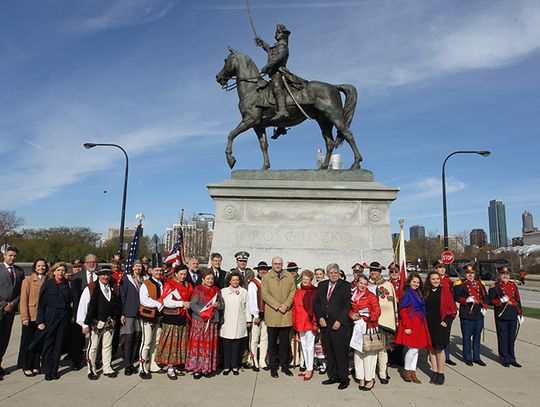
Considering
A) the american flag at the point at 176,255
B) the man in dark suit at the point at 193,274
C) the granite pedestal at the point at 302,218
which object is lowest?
the man in dark suit at the point at 193,274

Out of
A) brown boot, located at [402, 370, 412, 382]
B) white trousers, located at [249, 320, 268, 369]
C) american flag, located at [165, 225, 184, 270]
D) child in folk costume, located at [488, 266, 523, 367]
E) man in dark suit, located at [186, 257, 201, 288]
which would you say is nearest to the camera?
brown boot, located at [402, 370, 412, 382]

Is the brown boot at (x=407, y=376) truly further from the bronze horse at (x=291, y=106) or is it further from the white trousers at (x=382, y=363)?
the bronze horse at (x=291, y=106)

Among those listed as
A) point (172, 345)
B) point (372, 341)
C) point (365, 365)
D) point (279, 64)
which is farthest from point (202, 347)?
point (279, 64)

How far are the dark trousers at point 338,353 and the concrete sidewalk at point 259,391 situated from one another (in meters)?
0.21

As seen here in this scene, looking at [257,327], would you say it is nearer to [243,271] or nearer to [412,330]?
[243,271]

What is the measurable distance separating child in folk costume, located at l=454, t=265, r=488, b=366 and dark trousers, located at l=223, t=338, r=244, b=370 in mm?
4463

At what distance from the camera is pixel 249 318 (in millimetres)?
7203

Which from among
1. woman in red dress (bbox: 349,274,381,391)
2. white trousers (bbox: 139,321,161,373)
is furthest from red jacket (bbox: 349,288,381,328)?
white trousers (bbox: 139,321,161,373)

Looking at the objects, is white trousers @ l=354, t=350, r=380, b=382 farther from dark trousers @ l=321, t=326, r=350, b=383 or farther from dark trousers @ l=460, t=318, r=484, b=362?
dark trousers @ l=460, t=318, r=484, b=362

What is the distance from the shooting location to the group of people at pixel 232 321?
6.46 metres

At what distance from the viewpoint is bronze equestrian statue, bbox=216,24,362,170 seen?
457 inches

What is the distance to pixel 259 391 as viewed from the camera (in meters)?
5.96

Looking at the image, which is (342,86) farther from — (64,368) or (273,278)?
(64,368)

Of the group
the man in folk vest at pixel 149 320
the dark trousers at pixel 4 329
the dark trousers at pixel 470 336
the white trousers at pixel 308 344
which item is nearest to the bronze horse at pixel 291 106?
the dark trousers at pixel 470 336
